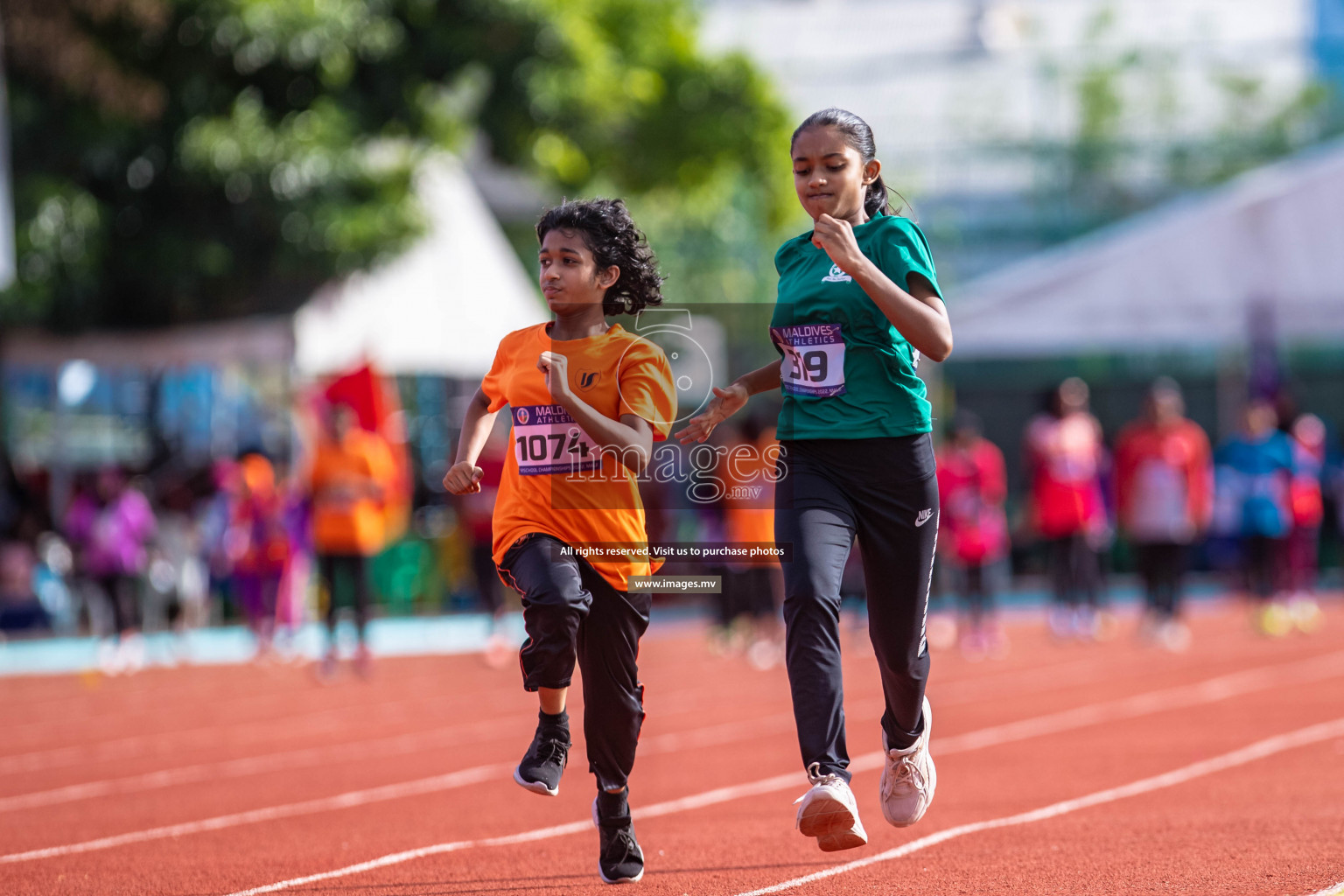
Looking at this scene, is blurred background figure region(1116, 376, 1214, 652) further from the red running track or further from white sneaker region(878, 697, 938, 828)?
white sneaker region(878, 697, 938, 828)

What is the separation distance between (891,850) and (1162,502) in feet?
32.0

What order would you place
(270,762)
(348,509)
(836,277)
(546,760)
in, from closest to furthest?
(836,277)
(546,760)
(270,762)
(348,509)

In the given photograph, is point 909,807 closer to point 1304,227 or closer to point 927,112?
point 1304,227

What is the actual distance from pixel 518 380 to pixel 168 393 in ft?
55.1

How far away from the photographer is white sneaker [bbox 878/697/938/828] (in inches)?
196

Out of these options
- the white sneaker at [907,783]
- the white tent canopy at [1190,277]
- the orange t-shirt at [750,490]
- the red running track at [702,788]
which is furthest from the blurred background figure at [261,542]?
the white sneaker at [907,783]

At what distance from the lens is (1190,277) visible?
52.7 ft

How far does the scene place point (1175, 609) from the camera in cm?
1532

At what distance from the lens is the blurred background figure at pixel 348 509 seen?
13.9 metres

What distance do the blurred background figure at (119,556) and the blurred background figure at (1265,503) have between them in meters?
9.68

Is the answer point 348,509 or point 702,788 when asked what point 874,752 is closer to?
point 702,788

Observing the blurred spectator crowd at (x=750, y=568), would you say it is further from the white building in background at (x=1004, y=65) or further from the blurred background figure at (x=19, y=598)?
the white building in background at (x=1004, y=65)

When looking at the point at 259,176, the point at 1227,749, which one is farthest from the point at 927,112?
the point at 1227,749

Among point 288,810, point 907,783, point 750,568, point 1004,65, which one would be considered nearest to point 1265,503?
point 750,568
